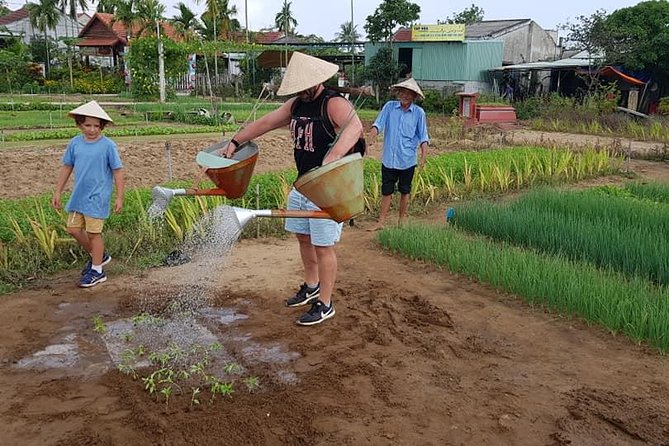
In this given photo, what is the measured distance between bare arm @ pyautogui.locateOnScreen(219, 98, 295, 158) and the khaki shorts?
110 cm

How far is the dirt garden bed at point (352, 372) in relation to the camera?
246cm

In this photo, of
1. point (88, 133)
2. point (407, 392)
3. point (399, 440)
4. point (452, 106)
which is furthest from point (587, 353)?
point (452, 106)

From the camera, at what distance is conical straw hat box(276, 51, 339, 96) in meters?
3.22

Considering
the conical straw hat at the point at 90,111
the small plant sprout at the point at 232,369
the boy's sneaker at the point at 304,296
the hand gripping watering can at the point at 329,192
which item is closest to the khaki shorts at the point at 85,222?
the conical straw hat at the point at 90,111

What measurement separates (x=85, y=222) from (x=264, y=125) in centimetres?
149

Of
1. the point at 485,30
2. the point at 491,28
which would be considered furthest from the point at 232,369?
the point at 491,28

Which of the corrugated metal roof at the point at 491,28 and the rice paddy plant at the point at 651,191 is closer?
the rice paddy plant at the point at 651,191

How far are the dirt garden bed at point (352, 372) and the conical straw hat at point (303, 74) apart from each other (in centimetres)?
134

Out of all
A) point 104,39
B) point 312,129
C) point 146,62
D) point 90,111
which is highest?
point 104,39

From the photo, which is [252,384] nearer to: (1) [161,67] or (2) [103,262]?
(2) [103,262]

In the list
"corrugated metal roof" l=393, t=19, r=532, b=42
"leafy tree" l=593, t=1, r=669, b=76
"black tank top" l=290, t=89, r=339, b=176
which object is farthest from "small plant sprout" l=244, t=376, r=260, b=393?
"corrugated metal roof" l=393, t=19, r=532, b=42

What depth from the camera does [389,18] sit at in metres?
25.2

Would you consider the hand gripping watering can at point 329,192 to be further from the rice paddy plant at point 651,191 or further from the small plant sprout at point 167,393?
the rice paddy plant at point 651,191

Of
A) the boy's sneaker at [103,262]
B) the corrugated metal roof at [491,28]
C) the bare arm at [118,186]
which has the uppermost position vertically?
the corrugated metal roof at [491,28]
